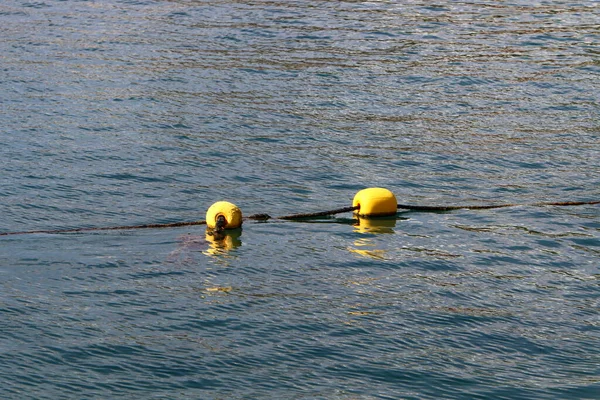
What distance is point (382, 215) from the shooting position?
1149cm

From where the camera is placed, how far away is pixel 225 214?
1074cm

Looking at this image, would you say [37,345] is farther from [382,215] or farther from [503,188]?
[503,188]

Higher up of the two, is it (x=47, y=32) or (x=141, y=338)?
(x=47, y=32)

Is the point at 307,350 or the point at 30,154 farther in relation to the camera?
the point at 30,154

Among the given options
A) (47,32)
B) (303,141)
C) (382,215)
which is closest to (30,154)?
(303,141)

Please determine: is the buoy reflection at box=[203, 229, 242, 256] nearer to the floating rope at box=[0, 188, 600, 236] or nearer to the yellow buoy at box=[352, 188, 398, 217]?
the floating rope at box=[0, 188, 600, 236]

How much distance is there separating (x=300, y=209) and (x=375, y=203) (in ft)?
3.12

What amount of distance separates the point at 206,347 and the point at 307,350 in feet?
2.74

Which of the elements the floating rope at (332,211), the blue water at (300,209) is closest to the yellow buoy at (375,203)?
the floating rope at (332,211)

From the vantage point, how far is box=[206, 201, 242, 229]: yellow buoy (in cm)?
1074

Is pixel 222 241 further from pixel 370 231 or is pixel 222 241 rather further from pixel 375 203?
pixel 375 203

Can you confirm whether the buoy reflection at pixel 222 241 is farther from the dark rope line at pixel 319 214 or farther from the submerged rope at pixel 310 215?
the dark rope line at pixel 319 214

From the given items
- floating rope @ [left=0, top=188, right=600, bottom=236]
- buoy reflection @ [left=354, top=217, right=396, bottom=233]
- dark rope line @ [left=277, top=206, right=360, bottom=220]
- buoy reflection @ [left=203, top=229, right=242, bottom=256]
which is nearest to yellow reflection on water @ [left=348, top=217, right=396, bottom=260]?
buoy reflection @ [left=354, top=217, right=396, bottom=233]

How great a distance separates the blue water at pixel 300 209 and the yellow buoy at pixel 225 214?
30 centimetres
